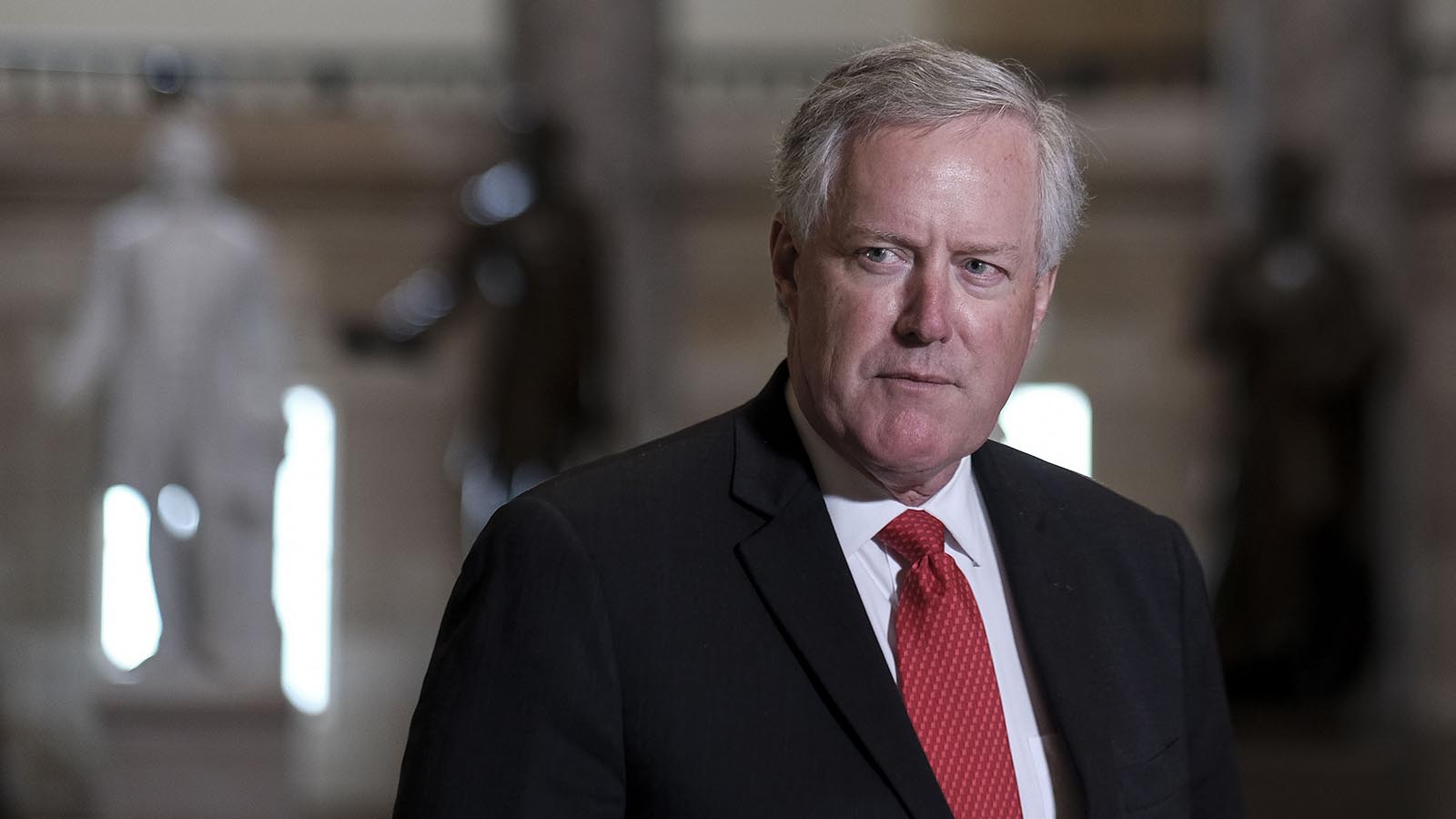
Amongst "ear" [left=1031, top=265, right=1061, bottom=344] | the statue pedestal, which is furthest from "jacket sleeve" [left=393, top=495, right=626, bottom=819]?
the statue pedestal

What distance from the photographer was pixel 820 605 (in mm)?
1749

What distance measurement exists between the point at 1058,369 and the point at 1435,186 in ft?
8.58

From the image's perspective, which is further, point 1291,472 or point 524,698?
point 1291,472

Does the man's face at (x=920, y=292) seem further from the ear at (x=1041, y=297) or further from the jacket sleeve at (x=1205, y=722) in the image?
the jacket sleeve at (x=1205, y=722)

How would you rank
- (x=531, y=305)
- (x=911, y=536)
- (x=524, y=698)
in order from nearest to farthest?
(x=524, y=698) → (x=911, y=536) → (x=531, y=305)

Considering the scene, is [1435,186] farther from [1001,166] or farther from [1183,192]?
[1001,166]

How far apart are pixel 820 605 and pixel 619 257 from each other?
27.4ft

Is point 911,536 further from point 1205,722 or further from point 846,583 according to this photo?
point 1205,722

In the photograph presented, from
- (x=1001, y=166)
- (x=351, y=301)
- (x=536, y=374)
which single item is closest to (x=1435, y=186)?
(x=536, y=374)

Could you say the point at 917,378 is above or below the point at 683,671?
above

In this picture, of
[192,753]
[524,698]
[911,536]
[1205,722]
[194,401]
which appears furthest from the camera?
[194,401]

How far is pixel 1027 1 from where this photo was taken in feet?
45.5

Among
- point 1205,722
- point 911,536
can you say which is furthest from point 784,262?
point 1205,722

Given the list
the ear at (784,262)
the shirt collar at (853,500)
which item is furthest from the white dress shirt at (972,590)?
the ear at (784,262)
